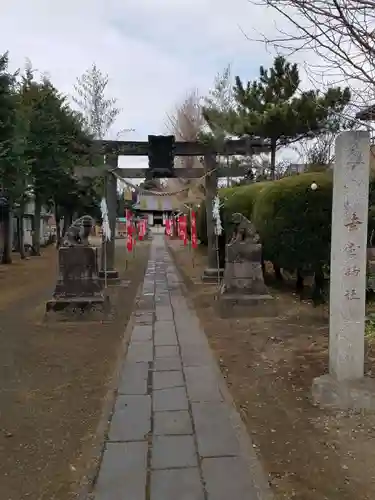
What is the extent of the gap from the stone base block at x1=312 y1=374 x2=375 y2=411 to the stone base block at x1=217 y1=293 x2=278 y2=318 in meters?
4.03

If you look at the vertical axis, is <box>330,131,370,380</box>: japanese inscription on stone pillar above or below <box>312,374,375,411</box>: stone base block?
above

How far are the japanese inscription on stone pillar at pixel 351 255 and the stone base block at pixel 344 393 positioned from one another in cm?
9

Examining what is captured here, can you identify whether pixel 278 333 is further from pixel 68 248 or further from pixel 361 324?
pixel 68 248

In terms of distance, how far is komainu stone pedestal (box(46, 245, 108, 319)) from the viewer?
855cm

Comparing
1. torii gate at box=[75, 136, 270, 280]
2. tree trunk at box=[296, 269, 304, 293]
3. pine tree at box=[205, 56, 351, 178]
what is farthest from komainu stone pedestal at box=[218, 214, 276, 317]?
pine tree at box=[205, 56, 351, 178]

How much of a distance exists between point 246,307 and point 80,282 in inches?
119

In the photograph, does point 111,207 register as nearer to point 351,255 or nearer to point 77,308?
point 77,308

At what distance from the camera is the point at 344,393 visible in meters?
4.26

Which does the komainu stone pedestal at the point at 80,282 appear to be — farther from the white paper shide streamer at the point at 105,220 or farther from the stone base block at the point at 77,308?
the white paper shide streamer at the point at 105,220

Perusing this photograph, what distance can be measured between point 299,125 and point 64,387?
12996mm

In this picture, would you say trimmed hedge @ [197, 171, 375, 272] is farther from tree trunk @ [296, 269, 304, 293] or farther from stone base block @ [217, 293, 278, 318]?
tree trunk @ [296, 269, 304, 293]

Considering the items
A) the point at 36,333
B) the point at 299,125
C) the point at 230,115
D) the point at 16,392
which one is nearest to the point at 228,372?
the point at 16,392

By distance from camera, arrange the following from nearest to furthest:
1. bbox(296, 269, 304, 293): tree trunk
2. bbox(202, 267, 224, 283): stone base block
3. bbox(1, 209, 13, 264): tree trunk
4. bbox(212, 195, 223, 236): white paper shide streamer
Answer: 1. bbox(296, 269, 304, 293): tree trunk
2. bbox(212, 195, 223, 236): white paper shide streamer
3. bbox(202, 267, 224, 283): stone base block
4. bbox(1, 209, 13, 264): tree trunk

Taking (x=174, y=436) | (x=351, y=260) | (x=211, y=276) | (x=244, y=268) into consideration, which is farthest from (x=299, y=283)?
(x=174, y=436)
